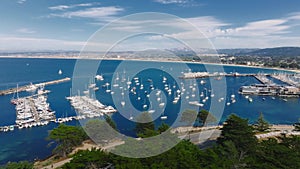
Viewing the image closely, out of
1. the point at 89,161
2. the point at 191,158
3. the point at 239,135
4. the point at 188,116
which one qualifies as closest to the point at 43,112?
the point at 188,116

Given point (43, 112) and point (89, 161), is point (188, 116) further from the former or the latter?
point (43, 112)

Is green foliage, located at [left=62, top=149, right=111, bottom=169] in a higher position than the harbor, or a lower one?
higher

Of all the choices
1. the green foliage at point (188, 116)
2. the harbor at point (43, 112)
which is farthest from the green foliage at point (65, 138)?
the harbor at point (43, 112)

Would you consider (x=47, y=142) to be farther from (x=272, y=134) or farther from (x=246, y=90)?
(x=246, y=90)

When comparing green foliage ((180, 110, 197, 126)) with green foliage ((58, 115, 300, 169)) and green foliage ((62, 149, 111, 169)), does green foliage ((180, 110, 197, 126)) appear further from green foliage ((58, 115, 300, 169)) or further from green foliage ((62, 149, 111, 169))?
green foliage ((62, 149, 111, 169))

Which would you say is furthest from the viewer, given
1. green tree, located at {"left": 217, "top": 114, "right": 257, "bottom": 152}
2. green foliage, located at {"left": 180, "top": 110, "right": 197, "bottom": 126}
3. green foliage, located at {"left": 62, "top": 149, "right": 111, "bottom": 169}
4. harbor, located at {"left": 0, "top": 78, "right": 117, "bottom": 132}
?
harbor, located at {"left": 0, "top": 78, "right": 117, "bottom": 132}

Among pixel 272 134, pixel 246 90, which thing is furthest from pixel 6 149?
pixel 246 90

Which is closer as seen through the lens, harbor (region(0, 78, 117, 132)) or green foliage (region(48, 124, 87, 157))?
green foliage (region(48, 124, 87, 157))

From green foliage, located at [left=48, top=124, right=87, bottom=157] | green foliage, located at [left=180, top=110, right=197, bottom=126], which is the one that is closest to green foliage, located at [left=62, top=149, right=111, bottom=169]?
green foliage, located at [left=48, top=124, right=87, bottom=157]
